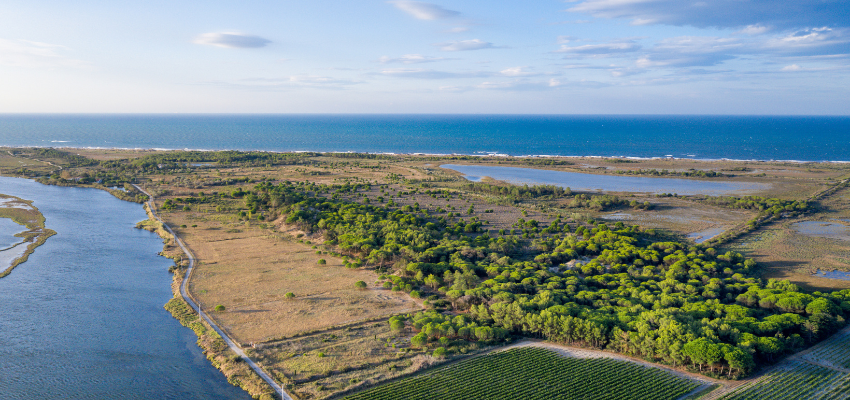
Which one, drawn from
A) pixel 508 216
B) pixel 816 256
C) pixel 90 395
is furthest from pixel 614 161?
pixel 90 395

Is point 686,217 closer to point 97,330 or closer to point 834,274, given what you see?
point 834,274

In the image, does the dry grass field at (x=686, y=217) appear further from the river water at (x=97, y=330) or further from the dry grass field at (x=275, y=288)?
the river water at (x=97, y=330)

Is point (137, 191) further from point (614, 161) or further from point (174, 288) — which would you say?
point (614, 161)

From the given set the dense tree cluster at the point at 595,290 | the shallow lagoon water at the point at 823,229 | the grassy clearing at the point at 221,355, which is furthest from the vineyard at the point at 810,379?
the shallow lagoon water at the point at 823,229

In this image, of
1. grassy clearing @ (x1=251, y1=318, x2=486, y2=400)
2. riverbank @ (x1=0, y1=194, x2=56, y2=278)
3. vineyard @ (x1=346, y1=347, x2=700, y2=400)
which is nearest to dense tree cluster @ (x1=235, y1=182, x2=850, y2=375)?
grassy clearing @ (x1=251, y1=318, x2=486, y2=400)

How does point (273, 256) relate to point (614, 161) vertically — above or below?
below

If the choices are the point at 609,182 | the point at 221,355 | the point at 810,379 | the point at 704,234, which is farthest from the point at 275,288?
the point at 609,182
